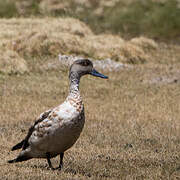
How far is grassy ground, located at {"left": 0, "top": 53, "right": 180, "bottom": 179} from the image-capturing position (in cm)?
766

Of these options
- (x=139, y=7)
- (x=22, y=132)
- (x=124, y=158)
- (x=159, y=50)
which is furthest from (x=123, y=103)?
(x=139, y=7)

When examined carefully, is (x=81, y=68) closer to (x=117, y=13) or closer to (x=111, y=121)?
(x=111, y=121)

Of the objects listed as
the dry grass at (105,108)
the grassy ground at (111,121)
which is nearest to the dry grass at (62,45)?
the dry grass at (105,108)

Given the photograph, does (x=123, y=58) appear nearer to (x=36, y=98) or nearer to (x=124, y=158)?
(x=36, y=98)

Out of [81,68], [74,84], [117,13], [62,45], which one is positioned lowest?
[62,45]

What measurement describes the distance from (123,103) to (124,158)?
6.69 m

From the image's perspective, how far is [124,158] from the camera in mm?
8562

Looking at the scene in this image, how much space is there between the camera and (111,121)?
12656 mm

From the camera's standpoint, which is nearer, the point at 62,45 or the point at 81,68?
the point at 81,68

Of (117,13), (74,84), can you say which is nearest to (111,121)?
(74,84)

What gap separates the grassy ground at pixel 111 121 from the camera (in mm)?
7664

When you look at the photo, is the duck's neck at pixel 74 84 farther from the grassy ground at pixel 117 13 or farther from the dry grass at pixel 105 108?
the grassy ground at pixel 117 13

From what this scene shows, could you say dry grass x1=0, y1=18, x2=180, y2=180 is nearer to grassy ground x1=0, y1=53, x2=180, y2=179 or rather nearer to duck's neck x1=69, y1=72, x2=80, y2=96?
grassy ground x1=0, y1=53, x2=180, y2=179

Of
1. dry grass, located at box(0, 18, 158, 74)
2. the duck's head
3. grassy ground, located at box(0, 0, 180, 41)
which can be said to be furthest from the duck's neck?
grassy ground, located at box(0, 0, 180, 41)
